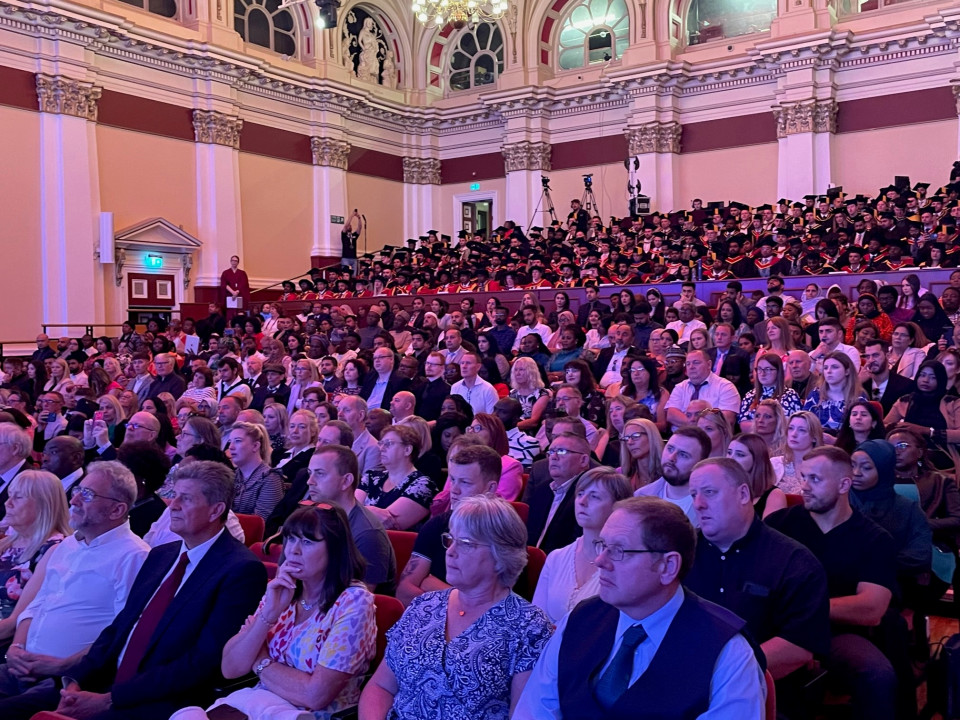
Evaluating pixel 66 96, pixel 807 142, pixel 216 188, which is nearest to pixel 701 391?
pixel 807 142

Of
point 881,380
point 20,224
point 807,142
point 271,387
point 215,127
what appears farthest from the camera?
point 215,127

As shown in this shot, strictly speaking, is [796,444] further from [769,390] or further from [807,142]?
[807,142]

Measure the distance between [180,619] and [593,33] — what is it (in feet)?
64.7

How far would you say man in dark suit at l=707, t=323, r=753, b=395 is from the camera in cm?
714

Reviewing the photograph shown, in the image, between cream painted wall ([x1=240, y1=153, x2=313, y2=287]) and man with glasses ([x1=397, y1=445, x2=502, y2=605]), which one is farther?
cream painted wall ([x1=240, y1=153, x2=313, y2=287])

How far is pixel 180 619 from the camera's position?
2902 millimetres

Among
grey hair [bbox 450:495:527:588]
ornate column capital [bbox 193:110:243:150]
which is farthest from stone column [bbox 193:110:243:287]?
grey hair [bbox 450:495:527:588]

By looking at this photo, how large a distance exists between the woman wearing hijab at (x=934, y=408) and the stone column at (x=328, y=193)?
1600 cm

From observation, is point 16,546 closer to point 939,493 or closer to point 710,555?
point 710,555

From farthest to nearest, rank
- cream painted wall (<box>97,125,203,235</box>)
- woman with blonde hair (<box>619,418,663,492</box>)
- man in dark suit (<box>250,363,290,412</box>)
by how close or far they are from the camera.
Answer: cream painted wall (<box>97,125,203,235</box>)
man in dark suit (<box>250,363,290,412</box>)
woman with blonde hair (<box>619,418,663,492</box>)

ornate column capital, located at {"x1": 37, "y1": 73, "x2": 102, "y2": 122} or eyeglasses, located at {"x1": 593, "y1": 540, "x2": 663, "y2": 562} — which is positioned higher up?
ornate column capital, located at {"x1": 37, "y1": 73, "x2": 102, "y2": 122}

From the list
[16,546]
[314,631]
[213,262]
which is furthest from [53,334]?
[314,631]

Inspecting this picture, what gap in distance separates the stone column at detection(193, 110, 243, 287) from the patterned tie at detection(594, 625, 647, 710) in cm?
1691

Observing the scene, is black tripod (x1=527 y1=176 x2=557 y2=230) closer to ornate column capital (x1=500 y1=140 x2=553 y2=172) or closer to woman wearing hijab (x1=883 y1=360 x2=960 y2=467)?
ornate column capital (x1=500 y1=140 x2=553 y2=172)
